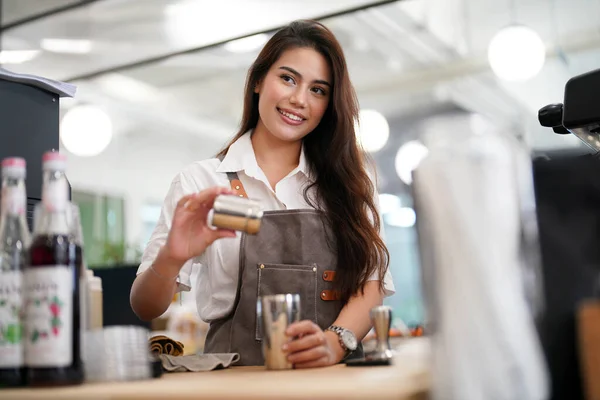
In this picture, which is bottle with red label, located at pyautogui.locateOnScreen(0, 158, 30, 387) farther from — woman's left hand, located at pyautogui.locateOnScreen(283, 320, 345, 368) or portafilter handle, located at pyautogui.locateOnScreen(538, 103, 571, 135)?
portafilter handle, located at pyautogui.locateOnScreen(538, 103, 571, 135)

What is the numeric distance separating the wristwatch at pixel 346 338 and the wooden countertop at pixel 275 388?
399 millimetres

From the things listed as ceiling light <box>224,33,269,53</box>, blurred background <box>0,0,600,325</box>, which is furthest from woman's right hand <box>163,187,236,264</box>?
ceiling light <box>224,33,269,53</box>

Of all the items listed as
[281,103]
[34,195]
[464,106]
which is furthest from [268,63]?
[464,106]

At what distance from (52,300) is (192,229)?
0.37 metres

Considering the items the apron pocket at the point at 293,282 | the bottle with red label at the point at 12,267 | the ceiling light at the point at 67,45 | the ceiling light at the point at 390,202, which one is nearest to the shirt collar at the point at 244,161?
the apron pocket at the point at 293,282

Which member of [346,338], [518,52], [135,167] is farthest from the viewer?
[135,167]

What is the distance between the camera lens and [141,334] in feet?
3.22

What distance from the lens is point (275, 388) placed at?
2.43 feet

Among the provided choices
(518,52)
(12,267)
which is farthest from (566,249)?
(518,52)

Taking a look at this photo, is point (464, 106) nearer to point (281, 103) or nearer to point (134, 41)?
point (134, 41)

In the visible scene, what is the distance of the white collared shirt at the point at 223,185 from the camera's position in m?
1.63

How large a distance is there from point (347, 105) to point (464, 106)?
5.08 metres

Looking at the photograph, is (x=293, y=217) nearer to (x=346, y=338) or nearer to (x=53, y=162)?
(x=346, y=338)

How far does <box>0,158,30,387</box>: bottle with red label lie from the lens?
0.91m
